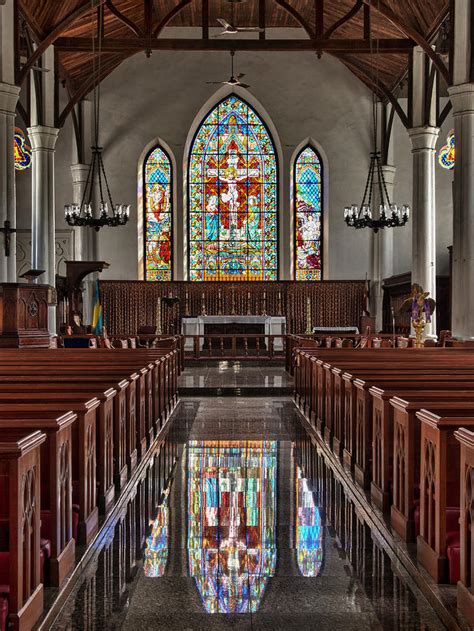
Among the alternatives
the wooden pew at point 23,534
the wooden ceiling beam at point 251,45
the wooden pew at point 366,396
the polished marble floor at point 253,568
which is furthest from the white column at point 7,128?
the wooden pew at point 23,534

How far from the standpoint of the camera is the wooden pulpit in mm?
10961

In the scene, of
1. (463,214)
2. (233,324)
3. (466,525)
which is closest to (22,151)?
(233,324)

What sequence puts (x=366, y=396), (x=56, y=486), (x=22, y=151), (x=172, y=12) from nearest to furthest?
1. (x=56, y=486)
2. (x=366, y=396)
3. (x=172, y=12)
4. (x=22, y=151)

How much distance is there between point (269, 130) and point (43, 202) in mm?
7883

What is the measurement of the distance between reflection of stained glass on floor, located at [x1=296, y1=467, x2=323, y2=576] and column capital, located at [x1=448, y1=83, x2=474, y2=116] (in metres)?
8.89

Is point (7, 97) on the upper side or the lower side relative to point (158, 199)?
upper

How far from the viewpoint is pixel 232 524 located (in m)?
4.48

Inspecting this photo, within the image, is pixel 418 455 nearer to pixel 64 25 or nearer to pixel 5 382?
pixel 5 382

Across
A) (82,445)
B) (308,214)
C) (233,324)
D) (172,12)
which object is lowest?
(82,445)

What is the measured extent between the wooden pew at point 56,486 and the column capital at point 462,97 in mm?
10485

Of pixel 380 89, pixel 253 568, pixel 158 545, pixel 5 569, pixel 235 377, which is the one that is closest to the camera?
pixel 5 569

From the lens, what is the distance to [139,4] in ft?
57.4

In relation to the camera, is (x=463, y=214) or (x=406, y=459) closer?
(x=406, y=459)

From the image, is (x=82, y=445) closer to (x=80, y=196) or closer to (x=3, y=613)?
(x=3, y=613)
